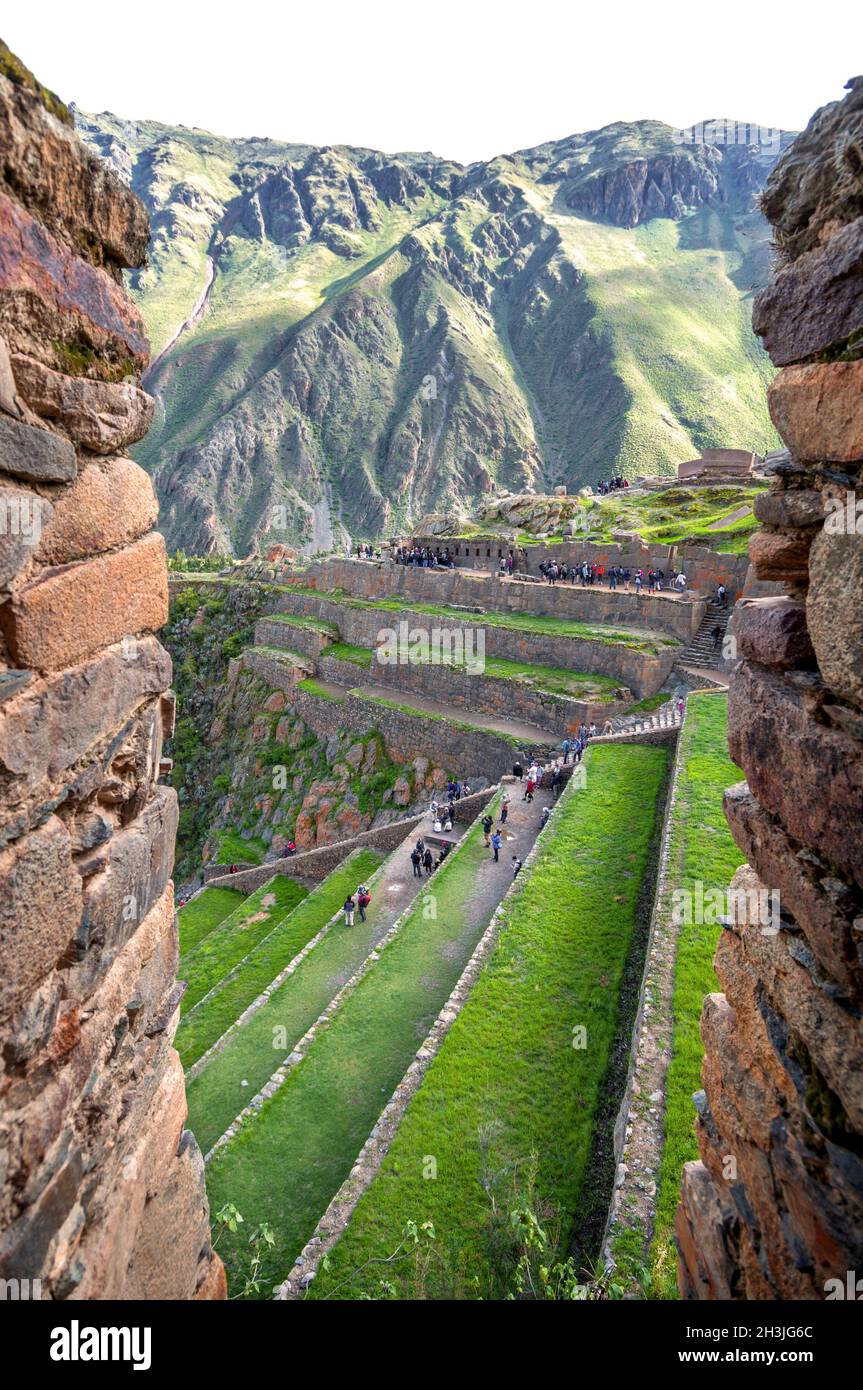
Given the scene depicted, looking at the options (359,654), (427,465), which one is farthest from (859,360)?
(427,465)

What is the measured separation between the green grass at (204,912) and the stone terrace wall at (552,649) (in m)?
13.1

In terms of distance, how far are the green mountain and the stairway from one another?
217 ft

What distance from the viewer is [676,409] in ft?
359

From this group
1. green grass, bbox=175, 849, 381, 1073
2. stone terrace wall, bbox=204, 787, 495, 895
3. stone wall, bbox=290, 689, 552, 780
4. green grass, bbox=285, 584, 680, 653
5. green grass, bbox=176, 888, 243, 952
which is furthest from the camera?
green grass, bbox=285, 584, 680, 653

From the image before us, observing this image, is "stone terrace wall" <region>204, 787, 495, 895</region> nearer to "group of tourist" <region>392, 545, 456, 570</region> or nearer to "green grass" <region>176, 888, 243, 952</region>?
"green grass" <region>176, 888, 243, 952</region>

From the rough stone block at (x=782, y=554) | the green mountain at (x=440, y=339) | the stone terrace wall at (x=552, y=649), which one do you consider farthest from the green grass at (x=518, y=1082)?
the green mountain at (x=440, y=339)

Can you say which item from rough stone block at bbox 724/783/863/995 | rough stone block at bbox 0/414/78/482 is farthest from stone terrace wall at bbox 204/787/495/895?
rough stone block at bbox 0/414/78/482

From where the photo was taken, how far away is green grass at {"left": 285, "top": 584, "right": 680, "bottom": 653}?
81.4 feet

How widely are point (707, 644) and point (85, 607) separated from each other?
80.2ft

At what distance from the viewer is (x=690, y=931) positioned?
1055 centimetres

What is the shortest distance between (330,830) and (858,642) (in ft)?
74.7

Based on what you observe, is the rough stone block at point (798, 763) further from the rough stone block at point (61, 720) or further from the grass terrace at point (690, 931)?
the grass terrace at point (690, 931)

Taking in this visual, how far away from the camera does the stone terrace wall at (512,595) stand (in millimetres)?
25750
